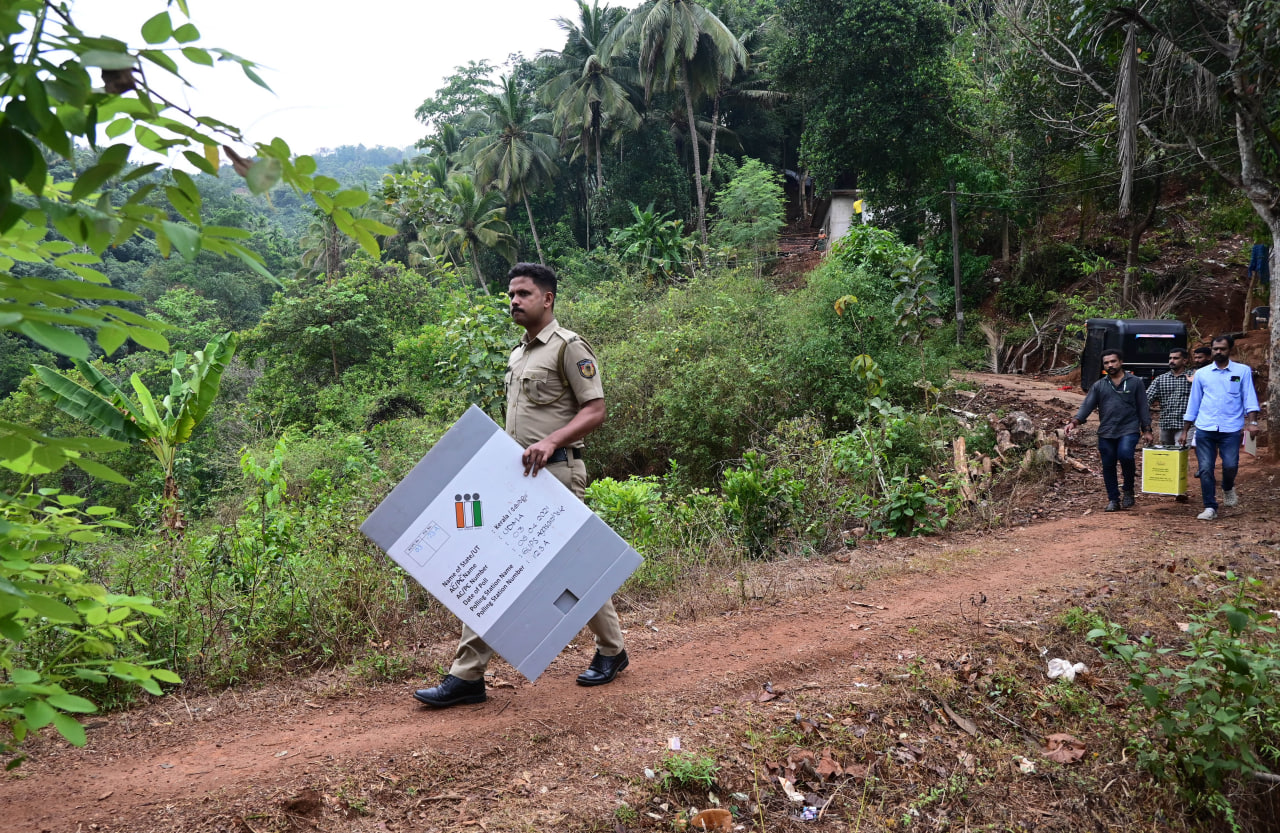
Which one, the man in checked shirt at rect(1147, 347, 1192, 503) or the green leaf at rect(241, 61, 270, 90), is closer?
the green leaf at rect(241, 61, 270, 90)

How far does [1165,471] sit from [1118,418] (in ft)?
2.21

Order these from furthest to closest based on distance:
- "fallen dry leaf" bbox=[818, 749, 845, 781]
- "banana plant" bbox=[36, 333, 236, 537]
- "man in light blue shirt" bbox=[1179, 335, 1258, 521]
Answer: "man in light blue shirt" bbox=[1179, 335, 1258, 521] → "banana plant" bbox=[36, 333, 236, 537] → "fallen dry leaf" bbox=[818, 749, 845, 781]

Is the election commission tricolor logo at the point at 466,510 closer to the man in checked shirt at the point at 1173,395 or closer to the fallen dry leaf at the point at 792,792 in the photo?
the fallen dry leaf at the point at 792,792

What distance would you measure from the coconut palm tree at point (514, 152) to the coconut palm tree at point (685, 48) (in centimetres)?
565

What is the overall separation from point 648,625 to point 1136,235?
18.4 meters

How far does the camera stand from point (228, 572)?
4.95m

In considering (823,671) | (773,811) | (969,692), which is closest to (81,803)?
(773,811)

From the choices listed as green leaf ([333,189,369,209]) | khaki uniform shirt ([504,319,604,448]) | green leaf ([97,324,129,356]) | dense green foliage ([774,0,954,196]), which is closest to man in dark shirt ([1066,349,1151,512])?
khaki uniform shirt ([504,319,604,448])

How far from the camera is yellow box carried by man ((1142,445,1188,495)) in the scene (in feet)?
24.4

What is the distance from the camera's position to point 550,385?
3537 mm

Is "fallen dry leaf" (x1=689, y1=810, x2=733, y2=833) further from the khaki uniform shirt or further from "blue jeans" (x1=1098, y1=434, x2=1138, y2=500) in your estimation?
"blue jeans" (x1=1098, y1=434, x2=1138, y2=500)

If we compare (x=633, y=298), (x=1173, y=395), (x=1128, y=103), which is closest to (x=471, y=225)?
(x=633, y=298)

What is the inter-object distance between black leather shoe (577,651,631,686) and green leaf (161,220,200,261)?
9.50 ft

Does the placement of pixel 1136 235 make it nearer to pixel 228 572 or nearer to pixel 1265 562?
pixel 1265 562
